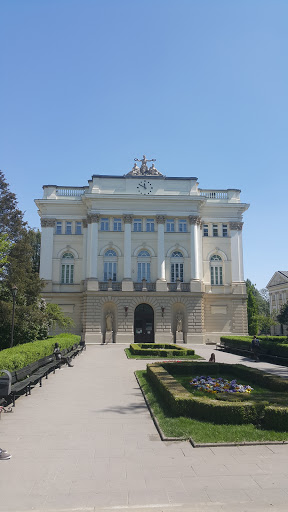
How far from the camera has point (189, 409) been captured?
9742 millimetres

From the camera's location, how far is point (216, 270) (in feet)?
159

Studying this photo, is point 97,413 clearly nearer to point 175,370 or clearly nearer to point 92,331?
point 175,370

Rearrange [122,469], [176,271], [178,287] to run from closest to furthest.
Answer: [122,469], [178,287], [176,271]

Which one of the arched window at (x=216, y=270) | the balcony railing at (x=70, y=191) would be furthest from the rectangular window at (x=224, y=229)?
the balcony railing at (x=70, y=191)

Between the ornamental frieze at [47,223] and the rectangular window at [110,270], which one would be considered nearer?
the rectangular window at [110,270]

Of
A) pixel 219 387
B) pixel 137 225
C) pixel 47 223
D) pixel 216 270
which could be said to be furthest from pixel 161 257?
pixel 219 387

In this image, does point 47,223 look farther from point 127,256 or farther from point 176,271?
point 176,271

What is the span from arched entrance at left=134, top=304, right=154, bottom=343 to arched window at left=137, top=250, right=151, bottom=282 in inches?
136

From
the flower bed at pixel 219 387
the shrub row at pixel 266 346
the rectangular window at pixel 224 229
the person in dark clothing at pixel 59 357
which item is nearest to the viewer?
the flower bed at pixel 219 387

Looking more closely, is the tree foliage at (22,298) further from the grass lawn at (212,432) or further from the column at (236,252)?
the column at (236,252)

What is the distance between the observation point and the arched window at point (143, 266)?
46000 mm

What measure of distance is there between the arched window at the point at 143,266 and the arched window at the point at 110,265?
2866mm

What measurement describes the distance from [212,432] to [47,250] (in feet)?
133

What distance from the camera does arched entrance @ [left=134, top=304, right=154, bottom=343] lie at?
148 ft
